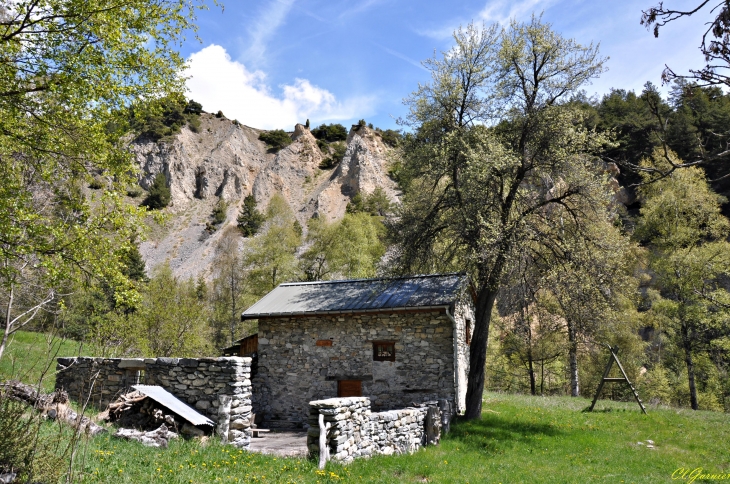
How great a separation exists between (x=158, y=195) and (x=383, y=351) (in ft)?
184

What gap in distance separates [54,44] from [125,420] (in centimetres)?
752

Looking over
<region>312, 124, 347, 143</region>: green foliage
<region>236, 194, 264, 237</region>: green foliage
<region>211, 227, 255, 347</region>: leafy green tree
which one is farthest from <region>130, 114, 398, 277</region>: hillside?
<region>211, 227, 255, 347</region>: leafy green tree

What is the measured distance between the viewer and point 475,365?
44.5 feet

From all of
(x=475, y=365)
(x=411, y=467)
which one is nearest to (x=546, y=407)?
(x=475, y=365)

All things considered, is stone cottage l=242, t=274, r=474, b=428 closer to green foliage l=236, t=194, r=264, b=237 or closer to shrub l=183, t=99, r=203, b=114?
green foliage l=236, t=194, r=264, b=237

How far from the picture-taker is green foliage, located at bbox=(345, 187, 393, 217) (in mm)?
52819

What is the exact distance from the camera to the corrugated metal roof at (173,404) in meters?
9.51

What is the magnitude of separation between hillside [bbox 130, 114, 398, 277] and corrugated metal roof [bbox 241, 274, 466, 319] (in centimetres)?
4012

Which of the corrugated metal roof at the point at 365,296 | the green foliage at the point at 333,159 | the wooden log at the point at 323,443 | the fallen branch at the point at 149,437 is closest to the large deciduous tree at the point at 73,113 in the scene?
the fallen branch at the point at 149,437

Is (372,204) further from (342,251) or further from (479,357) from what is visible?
(479,357)

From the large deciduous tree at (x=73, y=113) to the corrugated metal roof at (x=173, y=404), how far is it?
2.58 meters

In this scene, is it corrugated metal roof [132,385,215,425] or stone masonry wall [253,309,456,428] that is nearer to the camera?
corrugated metal roof [132,385,215,425]

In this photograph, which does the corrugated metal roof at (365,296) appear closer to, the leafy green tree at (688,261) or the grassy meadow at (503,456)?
the grassy meadow at (503,456)

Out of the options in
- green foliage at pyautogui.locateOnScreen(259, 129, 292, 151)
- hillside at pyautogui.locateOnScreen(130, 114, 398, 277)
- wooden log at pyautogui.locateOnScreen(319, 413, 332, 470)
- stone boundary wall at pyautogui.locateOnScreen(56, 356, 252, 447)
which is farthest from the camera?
green foliage at pyautogui.locateOnScreen(259, 129, 292, 151)
